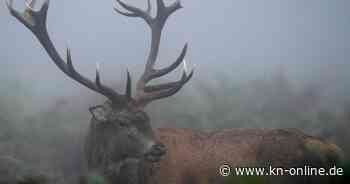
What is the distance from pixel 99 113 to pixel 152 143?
0.51 m

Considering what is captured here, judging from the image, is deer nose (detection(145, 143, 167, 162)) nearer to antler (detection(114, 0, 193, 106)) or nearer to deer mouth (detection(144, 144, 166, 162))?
deer mouth (detection(144, 144, 166, 162))

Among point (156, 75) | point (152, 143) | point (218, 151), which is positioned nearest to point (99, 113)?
point (152, 143)

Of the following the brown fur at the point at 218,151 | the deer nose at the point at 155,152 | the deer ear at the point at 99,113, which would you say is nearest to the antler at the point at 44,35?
the deer ear at the point at 99,113

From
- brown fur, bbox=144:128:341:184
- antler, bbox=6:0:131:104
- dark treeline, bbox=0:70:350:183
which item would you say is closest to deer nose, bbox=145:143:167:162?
brown fur, bbox=144:128:341:184

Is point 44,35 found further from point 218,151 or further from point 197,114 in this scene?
point 197,114

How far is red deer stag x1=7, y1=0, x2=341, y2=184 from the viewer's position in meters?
3.34

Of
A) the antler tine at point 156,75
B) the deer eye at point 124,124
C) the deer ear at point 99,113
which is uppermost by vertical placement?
the antler tine at point 156,75

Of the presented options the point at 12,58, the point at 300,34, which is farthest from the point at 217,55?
the point at 12,58

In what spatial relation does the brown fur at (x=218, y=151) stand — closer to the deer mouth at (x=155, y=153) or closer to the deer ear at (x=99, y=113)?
the deer mouth at (x=155, y=153)

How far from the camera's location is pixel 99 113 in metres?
3.47

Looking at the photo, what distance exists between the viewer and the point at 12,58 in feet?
17.6

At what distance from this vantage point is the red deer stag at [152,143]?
334cm

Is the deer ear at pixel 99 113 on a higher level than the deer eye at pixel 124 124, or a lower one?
higher

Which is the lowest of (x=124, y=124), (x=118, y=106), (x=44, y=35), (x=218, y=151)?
(x=218, y=151)
